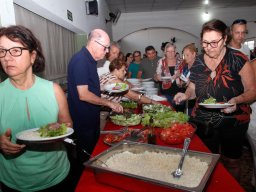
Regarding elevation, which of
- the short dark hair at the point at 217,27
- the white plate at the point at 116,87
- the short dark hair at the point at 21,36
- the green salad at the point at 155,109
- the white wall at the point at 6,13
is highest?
the white wall at the point at 6,13

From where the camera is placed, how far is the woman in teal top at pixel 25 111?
1.13m

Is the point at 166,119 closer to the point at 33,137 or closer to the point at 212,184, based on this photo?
the point at 212,184

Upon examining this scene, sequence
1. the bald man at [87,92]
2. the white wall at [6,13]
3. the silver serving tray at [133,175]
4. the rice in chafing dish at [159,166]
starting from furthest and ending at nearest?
the bald man at [87,92], the white wall at [6,13], the rice in chafing dish at [159,166], the silver serving tray at [133,175]

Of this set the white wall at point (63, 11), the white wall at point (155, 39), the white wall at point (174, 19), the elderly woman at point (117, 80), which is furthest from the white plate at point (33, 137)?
the white wall at point (155, 39)

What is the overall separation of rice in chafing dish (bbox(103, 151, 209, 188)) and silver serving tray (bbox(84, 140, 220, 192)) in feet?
0.07

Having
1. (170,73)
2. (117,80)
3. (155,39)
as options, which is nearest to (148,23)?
(155,39)

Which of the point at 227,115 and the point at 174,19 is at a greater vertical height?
the point at 174,19

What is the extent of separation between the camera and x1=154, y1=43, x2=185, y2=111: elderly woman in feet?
12.3

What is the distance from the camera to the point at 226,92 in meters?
1.72

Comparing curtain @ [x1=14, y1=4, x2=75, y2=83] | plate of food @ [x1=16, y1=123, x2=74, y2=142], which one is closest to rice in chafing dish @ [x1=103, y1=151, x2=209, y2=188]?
plate of food @ [x1=16, y1=123, x2=74, y2=142]

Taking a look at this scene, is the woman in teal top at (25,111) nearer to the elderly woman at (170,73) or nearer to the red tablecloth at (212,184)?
the red tablecloth at (212,184)

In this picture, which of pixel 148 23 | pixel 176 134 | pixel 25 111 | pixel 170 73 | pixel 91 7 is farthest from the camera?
pixel 148 23

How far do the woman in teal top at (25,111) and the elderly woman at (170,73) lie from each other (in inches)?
103

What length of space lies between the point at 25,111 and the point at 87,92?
0.82 m
